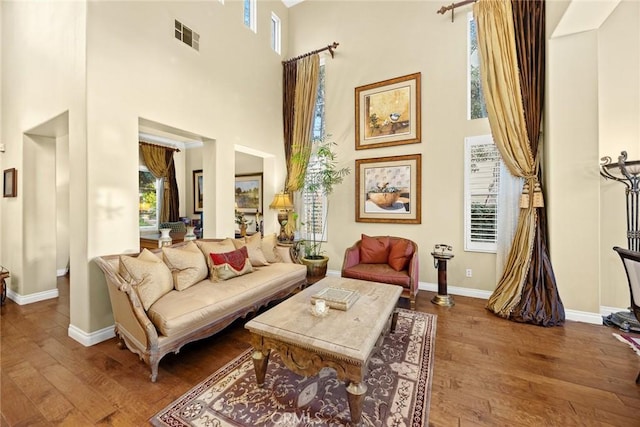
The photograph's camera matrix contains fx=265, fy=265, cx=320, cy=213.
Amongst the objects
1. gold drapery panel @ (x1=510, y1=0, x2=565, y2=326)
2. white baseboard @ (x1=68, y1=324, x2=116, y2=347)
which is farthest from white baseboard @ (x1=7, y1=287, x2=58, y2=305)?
gold drapery panel @ (x1=510, y1=0, x2=565, y2=326)

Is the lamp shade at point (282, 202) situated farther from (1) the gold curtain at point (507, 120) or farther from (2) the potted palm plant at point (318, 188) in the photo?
(1) the gold curtain at point (507, 120)

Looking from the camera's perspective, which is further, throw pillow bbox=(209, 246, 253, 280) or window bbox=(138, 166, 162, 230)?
window bbox=(138, 166, 162, 230)

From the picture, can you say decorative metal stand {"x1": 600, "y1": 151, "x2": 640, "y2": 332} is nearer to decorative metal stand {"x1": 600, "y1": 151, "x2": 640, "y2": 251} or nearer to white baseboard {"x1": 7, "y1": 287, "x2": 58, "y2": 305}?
decorative metal stand {"x1": 600, "y1": 151, "x2": 640, "y2": 251}

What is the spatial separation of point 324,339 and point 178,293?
5.57 ft

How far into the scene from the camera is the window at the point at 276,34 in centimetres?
543

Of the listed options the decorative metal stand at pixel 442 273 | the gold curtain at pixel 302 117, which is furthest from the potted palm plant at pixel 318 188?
the decorative metal stand at pixel 442 273

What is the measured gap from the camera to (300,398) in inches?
74.7

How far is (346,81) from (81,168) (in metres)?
4.29

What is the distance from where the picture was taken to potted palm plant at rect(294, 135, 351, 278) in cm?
479

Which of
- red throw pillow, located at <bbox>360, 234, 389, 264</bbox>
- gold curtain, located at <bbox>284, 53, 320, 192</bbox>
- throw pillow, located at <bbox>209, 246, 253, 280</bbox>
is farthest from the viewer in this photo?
gold curtain, located at <bbox>284, 53, 320, 192</bbox>

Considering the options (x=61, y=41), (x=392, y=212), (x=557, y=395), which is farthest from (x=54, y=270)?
(x=557, y=395)

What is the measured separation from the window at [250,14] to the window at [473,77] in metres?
3.64

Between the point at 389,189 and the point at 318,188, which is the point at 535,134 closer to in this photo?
the point at 389,189

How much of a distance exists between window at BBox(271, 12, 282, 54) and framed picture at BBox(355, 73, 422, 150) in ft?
6.78
